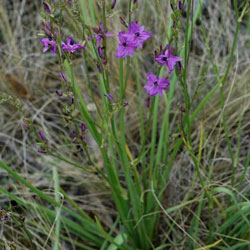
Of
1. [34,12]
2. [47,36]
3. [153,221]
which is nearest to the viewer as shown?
[47,36]

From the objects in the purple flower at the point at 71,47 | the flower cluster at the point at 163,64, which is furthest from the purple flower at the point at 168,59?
the purple flower at the point at 71,47

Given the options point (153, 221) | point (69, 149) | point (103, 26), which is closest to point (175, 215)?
point (153, 221)

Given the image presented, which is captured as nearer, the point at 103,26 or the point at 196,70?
the point at 103,26

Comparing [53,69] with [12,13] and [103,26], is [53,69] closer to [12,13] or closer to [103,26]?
[12,13]

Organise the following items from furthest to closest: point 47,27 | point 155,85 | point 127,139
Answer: point 127,139 < point 155,85 < point 47,27

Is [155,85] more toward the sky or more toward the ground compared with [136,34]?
more toward the ground

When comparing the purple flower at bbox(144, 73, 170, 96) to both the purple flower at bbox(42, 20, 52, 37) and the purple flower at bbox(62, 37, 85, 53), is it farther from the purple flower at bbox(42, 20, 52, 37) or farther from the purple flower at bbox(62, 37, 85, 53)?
the purple flower at bbox(42, 20, 52, 37)


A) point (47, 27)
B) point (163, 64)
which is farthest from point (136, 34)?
point (47, 27)

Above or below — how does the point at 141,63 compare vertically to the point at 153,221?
above

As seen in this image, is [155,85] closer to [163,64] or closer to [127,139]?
[163,64]
